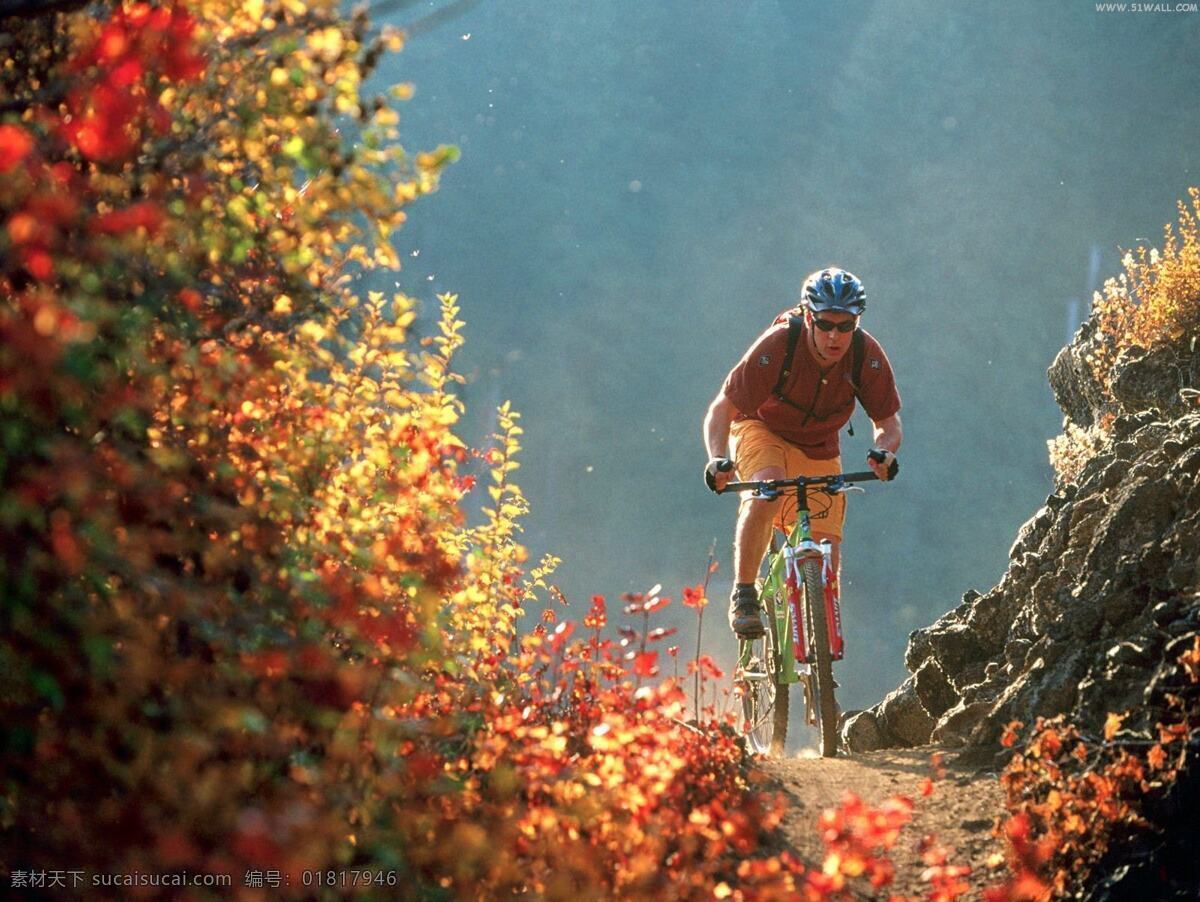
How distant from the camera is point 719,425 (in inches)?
321

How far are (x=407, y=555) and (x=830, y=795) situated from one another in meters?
3.69

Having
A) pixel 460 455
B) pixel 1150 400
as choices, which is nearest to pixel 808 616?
pixel 460 455

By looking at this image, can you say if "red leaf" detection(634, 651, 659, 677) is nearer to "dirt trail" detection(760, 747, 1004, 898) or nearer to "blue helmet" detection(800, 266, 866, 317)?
"dirt trail" detection(760, 747, 1004, 898)

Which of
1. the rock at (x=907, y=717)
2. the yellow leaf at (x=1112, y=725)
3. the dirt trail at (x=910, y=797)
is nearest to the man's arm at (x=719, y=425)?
the dirt trail at (x=910, y=797)

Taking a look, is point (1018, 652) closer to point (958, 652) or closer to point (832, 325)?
point (958, 652)

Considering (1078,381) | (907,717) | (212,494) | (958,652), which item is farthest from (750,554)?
(1078,381)

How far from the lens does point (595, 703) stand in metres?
5.36

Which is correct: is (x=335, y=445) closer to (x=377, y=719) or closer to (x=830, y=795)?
(x=377, y=719)

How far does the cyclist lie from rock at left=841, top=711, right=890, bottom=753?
258 cm

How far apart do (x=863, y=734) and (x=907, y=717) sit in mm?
595

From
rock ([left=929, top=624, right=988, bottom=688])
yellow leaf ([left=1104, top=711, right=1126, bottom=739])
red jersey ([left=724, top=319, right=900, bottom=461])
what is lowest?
yellow leaf ([left=1104, top=711, right=1126, bottom=739])

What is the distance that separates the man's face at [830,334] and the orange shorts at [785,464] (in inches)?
31.9

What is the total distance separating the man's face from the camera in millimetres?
7391

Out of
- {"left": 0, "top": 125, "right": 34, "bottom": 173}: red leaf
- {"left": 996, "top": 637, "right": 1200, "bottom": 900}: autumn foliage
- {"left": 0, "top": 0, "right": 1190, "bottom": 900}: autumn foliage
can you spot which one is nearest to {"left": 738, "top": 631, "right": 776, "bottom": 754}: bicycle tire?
{"left": 996, "top": 637, "right": 1200, "bottom": 900}: autumn foliage
